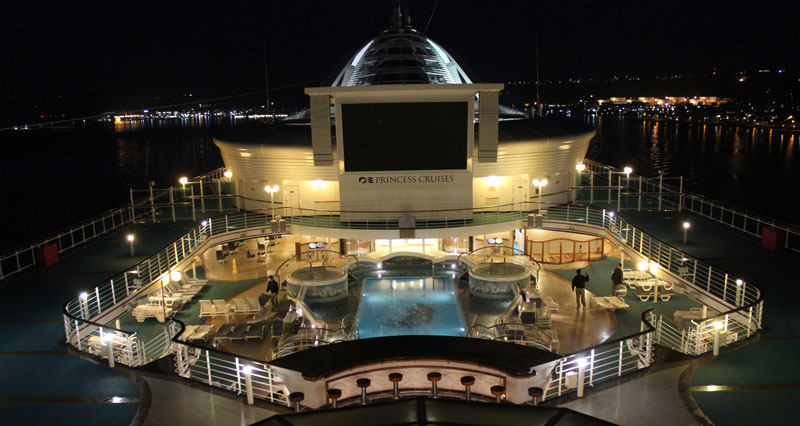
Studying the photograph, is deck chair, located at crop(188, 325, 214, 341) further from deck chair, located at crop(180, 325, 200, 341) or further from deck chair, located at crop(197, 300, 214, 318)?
deck chair, located at crop(197, 300, 214, 318)

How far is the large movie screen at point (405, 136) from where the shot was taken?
23531 millimetres

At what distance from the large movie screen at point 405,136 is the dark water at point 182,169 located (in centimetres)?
2757

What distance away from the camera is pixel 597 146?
101812mm

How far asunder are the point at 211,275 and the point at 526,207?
45.0 ft

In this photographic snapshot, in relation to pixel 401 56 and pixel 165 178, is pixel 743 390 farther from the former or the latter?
pixel 165 178

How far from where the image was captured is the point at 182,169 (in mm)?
77938

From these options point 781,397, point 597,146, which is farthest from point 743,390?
point 597,146

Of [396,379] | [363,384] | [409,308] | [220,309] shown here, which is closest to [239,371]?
[363,384]

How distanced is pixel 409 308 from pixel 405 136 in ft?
27.4

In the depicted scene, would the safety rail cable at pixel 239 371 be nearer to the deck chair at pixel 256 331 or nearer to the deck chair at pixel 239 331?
the deck chair at pixel 239 331

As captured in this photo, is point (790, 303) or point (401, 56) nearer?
point (790, 303)

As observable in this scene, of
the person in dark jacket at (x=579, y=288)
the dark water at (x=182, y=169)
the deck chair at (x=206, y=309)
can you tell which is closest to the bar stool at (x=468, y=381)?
the person in dark jacket at (x=579, y=288)

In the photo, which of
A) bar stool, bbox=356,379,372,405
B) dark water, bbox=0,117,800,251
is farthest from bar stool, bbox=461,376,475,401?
dark water, bbox=0,117,800,251

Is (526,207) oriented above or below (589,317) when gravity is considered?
above
